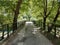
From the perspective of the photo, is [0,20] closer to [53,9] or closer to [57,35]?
[53,9]

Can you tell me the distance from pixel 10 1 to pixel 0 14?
3.98 meters

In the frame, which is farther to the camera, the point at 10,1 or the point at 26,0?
the point at 26,0

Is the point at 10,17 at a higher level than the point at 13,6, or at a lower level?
lower

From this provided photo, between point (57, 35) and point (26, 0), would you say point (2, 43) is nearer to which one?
point (57, 35)

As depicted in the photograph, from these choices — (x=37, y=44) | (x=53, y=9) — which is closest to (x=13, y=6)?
(x=53, y=9)

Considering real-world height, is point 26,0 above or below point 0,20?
above

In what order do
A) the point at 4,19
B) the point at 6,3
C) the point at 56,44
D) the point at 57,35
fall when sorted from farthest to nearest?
the point at 4,19
the point at 6,3
the point at 57,35
the point at 56,44

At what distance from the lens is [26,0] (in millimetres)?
23547

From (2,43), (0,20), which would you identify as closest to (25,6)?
(0,20)

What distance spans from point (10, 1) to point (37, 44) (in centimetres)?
1218

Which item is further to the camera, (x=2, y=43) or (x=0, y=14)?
(x=0, y=14)

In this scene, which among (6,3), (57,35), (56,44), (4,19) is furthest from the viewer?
(4,19)

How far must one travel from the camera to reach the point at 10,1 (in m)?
20.5

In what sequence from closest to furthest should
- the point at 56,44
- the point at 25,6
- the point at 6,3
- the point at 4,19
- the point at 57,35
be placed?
the point at 56,44, the point at 57,35, the point at 6,3, the point at 4,19, the point at 25,6
